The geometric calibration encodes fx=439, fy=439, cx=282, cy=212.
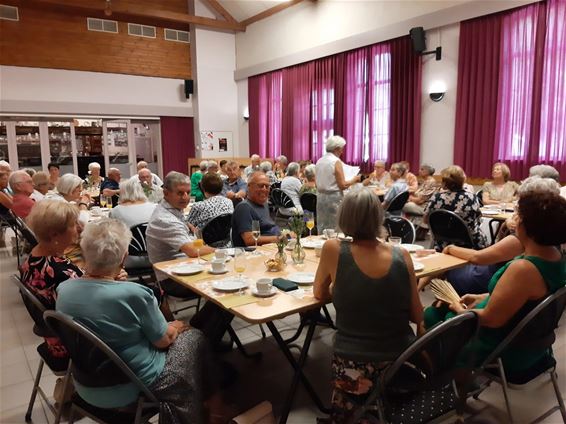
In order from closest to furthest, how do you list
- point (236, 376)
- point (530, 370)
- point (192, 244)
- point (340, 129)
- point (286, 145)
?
1. point (530, 370)
2. point (236, 376)
3. point (192, 244)
4. point (340, 129)
5. point (286, 145)

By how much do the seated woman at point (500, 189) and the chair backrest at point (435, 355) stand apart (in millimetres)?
4454

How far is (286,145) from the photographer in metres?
11.4

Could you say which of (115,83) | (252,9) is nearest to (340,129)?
(252,9)

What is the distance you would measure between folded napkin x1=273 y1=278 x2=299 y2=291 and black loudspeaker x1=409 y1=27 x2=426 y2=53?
6.80 meters

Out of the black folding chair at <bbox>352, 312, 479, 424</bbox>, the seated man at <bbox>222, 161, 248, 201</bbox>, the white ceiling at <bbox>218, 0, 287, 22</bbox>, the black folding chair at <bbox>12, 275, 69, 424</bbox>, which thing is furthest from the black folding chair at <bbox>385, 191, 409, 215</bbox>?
the white ceiling at <bbox>218, 0, 287, 22</bbox>

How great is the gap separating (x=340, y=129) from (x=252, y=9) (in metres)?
4.52

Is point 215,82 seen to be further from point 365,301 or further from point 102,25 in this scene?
point 365,301

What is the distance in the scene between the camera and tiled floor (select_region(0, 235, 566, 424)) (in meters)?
2.54


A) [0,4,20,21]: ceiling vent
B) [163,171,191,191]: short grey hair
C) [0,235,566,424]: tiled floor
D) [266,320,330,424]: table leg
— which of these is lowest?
[0,235,566,424]: tiled floor

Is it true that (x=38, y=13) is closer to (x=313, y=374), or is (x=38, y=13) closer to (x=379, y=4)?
(x=379, y=4)

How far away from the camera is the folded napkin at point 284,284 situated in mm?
2311

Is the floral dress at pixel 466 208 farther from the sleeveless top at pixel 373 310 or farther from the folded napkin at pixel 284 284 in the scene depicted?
the sleeveless top at pixel 373 310

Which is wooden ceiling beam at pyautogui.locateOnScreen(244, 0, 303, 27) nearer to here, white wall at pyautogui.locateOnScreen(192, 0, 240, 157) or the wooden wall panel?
white wall at pyautogui.locateOnScreen(192, 0, 240, 157)

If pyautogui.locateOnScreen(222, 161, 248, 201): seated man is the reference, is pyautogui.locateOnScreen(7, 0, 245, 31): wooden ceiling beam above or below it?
above
